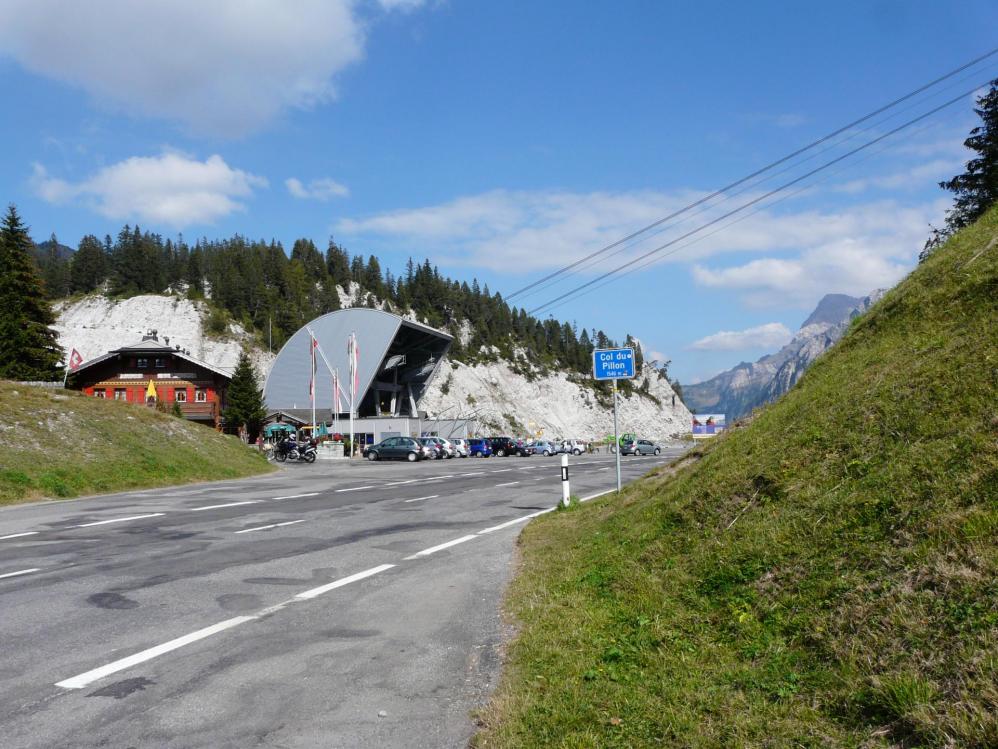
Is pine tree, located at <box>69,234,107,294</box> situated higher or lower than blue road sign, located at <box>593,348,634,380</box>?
higher

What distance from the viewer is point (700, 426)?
345 feet

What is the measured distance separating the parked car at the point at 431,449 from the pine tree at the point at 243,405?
2358cm

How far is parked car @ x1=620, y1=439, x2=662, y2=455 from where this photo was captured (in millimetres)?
65938

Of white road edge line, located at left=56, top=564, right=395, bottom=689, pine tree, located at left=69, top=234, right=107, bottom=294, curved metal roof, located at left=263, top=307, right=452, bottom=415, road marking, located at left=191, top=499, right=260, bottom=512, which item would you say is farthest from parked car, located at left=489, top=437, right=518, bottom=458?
pine tree, located at left=69, top=234, right=107, bottom=294

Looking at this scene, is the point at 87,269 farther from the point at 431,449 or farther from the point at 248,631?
the point at 248,631

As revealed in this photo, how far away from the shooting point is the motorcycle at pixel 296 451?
157ft

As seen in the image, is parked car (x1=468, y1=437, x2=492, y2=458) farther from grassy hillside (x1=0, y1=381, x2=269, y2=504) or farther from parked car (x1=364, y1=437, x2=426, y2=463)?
grassy hillside (x1=0, y1=381, x2=269, y2=504)

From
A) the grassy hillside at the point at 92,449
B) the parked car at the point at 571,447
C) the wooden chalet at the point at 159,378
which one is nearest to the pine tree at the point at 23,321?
the wooden chalet at the point at 159,378

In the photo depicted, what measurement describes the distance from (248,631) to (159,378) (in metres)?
63.2

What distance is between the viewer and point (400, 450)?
51250mm

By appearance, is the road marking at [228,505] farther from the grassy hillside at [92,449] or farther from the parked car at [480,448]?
the parked car at [480,448]

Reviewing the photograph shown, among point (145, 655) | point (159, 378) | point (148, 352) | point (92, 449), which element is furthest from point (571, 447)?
point (145, 655)

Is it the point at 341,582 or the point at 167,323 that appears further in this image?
the point at 167,323

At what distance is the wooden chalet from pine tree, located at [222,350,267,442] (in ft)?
14.8
